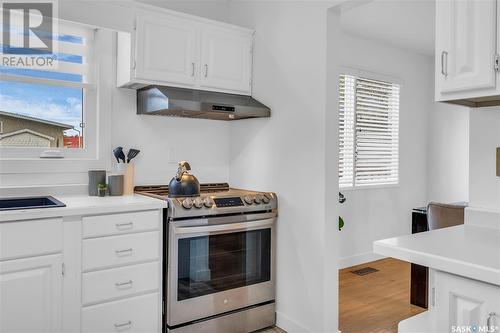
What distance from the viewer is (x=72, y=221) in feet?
6.94

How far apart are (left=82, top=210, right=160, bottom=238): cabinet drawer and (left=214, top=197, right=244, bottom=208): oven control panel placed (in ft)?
1.32

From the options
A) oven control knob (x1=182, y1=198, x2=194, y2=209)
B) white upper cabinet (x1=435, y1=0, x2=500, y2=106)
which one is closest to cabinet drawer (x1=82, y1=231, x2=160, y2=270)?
oven control knob (x1=182, y1=198, x2=194, y2=209)

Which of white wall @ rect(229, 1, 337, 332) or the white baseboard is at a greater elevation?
white wall @ rect(229, 1, 337, 332)

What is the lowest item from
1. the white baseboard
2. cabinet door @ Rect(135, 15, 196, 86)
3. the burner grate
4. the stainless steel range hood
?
the burner grate

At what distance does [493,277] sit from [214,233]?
1.73 m

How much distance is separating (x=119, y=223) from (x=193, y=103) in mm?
923

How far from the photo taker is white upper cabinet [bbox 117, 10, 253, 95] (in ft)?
8.52

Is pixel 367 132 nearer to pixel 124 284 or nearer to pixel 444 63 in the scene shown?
pixel 444 63

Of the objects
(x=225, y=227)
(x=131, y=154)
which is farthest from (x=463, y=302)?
(x=131, y=154)

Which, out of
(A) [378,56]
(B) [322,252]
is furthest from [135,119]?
(A) [378,56]

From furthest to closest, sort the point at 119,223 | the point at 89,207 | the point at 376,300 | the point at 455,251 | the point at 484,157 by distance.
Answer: the point at 376,300 → the point at 119,223 → the point at 89,207 → the point at 484,157 → the point at 455,251

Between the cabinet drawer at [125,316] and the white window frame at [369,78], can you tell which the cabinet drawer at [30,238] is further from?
the white window frame at [369,78]

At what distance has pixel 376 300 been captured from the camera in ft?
11.1

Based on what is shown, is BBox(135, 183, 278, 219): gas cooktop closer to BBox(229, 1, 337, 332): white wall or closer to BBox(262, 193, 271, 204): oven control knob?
BBox(262, 193, 271, 204): oven control knob
